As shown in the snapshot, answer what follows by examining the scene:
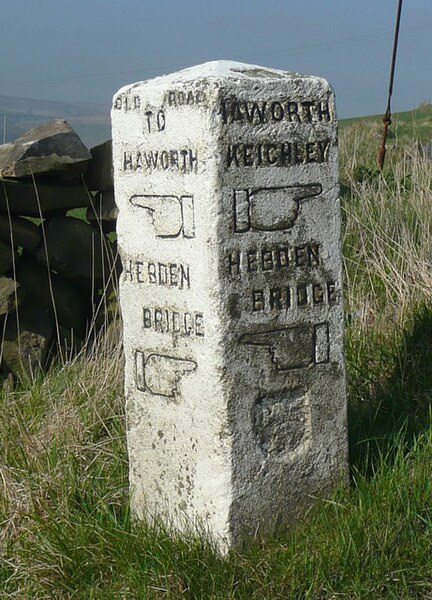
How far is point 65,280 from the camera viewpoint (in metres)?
5.98

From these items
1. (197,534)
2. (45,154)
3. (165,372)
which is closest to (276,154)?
(165,372)

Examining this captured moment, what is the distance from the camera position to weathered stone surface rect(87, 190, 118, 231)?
589 cm

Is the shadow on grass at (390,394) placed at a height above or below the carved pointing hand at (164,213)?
below

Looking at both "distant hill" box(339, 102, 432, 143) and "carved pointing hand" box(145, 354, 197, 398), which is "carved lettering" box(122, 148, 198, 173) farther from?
"distant hill" box(339, 102, 432, 143)

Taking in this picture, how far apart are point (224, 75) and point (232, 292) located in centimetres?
70

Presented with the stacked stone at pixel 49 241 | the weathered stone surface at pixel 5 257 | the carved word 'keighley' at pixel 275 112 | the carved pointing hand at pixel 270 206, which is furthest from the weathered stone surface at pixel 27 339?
the carved word 'keighley' at pixel 275 112

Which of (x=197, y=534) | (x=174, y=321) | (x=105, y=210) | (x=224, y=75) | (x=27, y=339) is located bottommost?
(x=197, y=534)

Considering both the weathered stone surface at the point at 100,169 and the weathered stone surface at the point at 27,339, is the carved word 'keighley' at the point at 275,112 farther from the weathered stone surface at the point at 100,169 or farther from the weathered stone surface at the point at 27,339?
the weathered stone surface at the point at 27,339

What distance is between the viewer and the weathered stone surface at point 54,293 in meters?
5.80

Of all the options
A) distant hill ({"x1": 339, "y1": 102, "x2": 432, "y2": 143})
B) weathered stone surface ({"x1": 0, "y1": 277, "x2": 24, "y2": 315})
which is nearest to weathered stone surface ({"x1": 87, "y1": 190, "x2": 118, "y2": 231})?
weathered stone surface ({"x1": 0, "y1": 277, "x2": 24, "y2": 315})

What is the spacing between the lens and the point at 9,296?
18.0ft

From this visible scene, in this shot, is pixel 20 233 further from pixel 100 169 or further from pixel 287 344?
pixel 287 344

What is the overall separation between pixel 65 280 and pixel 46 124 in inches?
36.8

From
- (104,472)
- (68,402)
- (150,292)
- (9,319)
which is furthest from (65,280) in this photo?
(150,292)
